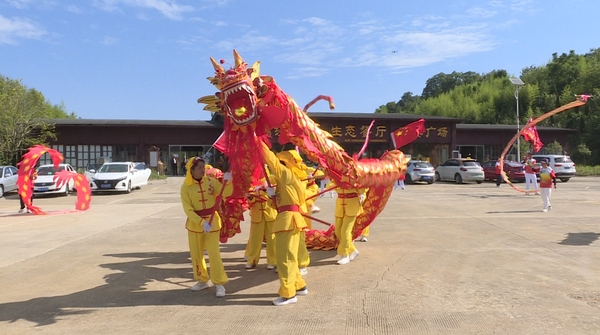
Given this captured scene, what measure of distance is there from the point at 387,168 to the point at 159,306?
11.7 ft

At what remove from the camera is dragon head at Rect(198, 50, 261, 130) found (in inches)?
193

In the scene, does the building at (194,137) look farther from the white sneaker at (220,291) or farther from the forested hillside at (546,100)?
the white sneaker at (220,291)

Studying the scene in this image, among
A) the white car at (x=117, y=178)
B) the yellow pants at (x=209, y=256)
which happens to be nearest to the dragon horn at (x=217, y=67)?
the yellow pants at (x=209, y=256)

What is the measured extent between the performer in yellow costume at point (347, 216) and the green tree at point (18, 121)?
2375 cm

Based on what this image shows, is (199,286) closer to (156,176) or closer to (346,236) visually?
(346,236)

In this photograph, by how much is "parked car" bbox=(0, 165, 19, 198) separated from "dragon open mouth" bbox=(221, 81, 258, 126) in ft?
58.7

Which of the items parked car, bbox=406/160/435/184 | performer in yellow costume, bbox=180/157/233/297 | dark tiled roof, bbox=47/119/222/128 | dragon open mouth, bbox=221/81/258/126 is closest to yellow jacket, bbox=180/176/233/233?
performer in yellow costume, bbox=180/157/233/297

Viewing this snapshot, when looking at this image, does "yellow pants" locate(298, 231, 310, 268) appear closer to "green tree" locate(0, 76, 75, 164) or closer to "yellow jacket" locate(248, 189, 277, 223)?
"yellow jacket" locate(248, 189, 277, 223)

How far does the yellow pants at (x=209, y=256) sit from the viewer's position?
544 centimetres

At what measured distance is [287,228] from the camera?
5086 millimetres

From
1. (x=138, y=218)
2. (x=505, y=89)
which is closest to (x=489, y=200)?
(x=138, y=218)

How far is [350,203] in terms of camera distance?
23.1ft

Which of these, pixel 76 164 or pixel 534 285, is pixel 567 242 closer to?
pixel 534 285

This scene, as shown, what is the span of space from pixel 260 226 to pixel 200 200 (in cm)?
143
